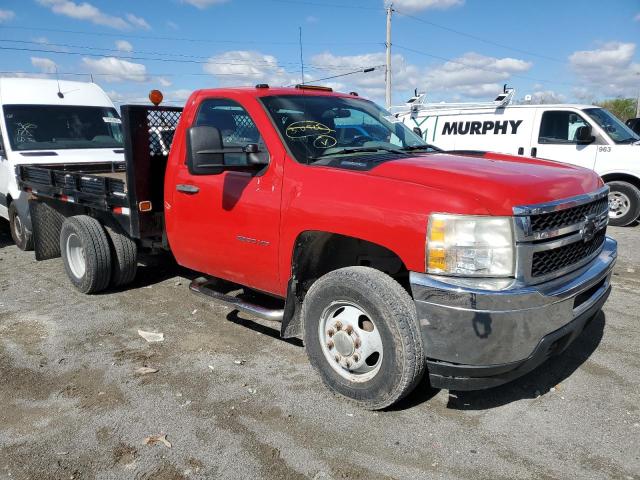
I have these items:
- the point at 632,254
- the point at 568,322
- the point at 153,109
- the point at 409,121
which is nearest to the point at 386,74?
the point at 409,121

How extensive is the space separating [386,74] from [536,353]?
95.8 feet

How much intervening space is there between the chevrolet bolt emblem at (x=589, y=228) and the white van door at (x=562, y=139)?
692 cm

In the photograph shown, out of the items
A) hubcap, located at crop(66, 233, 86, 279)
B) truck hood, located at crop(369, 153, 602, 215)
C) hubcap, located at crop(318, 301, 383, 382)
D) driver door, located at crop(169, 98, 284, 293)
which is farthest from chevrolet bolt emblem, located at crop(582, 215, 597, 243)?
hubcap, located at crop(66, 233, 86, 279)

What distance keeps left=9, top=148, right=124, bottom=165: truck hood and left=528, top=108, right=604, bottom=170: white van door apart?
294 inches

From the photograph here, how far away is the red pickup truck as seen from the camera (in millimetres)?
2744

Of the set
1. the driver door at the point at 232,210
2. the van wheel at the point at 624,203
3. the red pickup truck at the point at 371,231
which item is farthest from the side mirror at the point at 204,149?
the van wheel at the point at 624,203

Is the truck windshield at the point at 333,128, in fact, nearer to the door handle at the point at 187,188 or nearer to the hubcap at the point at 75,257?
the door handle at the point at 187,188

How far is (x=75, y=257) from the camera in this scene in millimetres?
5887

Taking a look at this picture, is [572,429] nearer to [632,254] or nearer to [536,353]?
[536,353]

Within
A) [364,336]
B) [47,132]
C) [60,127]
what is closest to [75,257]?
[47,132]

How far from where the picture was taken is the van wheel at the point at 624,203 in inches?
367

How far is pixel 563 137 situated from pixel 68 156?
Answer: 8.58 m

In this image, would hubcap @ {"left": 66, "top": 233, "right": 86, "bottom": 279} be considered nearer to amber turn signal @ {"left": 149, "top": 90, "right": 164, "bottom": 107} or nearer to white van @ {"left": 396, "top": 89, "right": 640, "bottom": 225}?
amber turn signal @ {"left": 149, "top": 90, "right": 164, "bottom": 107}

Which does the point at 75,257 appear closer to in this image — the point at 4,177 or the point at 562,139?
the point at 4,177
